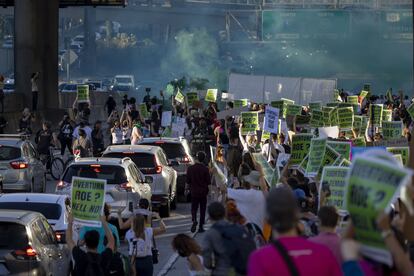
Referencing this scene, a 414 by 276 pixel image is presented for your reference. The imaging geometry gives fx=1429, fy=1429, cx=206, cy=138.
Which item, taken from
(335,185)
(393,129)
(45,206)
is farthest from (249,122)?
(335,185)

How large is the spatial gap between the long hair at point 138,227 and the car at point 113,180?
6.60 m

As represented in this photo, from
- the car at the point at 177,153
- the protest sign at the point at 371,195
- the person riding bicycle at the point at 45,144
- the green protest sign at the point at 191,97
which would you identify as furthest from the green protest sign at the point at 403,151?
the green protest sign at the point at 191,97

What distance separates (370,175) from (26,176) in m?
21.0

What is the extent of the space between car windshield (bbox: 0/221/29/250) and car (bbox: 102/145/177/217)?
1083cm

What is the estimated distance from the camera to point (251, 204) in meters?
14.1

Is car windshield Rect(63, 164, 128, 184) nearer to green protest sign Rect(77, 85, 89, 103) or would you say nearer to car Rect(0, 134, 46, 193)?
car Rect(0, 134, 46, 193)

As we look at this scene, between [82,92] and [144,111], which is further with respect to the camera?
[82,92]

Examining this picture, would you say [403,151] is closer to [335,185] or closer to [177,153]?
[335,185]

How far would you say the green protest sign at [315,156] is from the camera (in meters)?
18.6

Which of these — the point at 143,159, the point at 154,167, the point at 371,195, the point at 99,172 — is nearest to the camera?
the point at 371,195

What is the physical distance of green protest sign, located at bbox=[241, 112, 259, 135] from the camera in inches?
1284

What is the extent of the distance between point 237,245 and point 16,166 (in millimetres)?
17297

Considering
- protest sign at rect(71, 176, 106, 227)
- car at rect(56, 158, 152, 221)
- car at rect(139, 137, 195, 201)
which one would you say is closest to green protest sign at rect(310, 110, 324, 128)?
car at rect(139, 137, 195, 201)

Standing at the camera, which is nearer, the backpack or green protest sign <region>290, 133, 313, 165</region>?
the backpack
